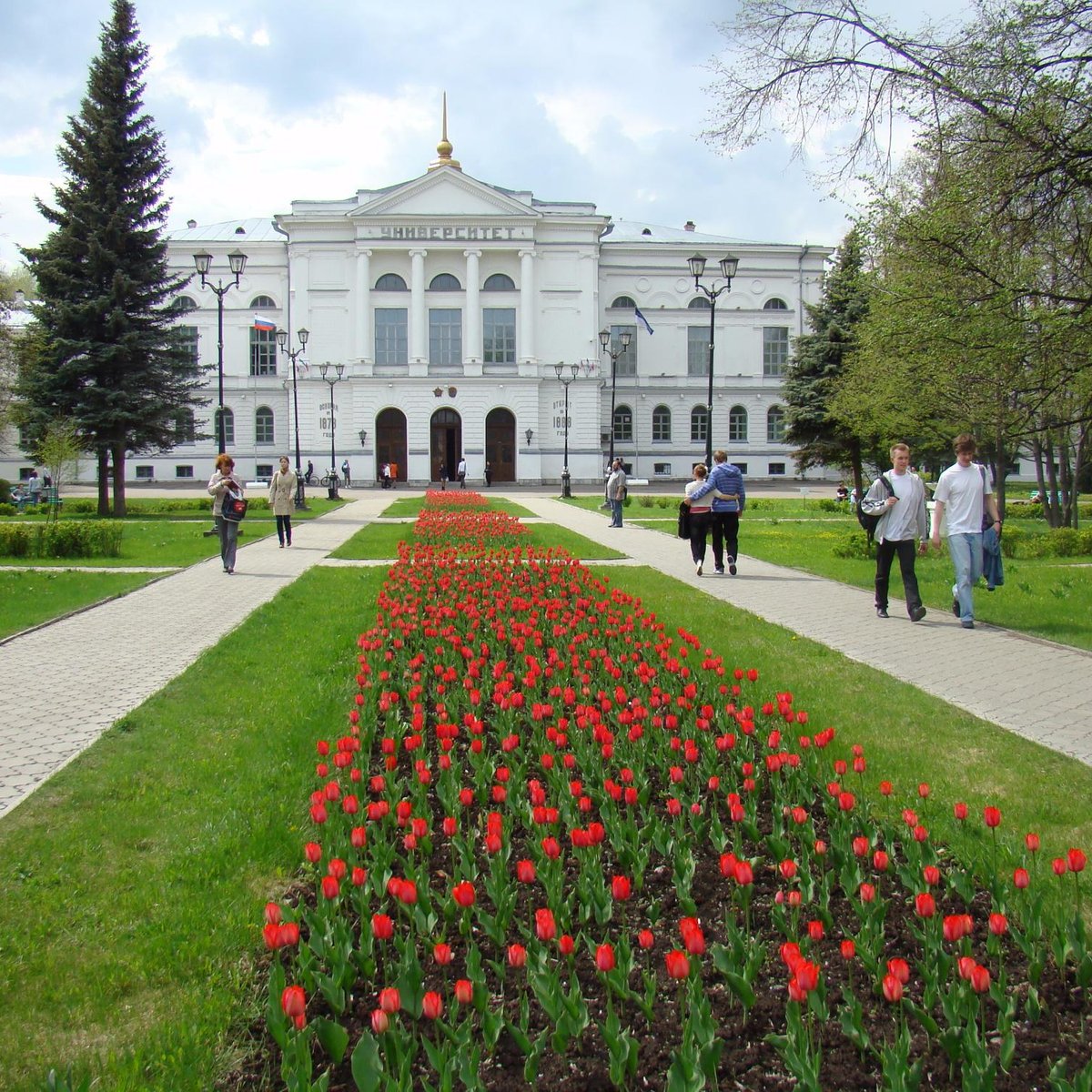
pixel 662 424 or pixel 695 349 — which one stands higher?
pixel 695 349

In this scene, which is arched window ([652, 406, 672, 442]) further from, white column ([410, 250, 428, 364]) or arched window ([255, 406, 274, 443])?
arched window ([255, 406, 274, 443])

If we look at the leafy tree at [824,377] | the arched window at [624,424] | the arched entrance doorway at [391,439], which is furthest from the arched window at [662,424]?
the leafy tree at [824,377]

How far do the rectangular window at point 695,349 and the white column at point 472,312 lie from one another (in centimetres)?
1439

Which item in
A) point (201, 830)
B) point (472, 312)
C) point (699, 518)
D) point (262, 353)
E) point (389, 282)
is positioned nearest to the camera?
point (201, 830)

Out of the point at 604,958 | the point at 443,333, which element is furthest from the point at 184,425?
the point at 604,958

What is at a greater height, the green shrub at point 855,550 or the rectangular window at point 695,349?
the rectangular window at point 695,349

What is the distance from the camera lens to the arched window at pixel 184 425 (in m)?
32.3

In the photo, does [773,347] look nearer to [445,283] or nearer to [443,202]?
[445,283]

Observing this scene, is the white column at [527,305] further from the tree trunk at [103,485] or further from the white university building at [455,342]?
the tree trunk at [103,485]

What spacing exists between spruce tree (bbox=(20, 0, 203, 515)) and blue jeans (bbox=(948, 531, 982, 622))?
85.9 feet

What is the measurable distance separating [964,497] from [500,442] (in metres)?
50.9

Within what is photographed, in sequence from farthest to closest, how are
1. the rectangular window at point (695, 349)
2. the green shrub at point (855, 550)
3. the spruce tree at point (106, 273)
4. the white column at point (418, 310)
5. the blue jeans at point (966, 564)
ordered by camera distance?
the rectangular window at point (695, 349)
the white column at point (418, 310)
the spruce tree at point (106, 273)
the green shrub at point (855, 550)
the blue jeans at point (966, 564)

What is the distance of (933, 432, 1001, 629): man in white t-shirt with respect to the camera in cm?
1069

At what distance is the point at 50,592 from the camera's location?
1363 cm
